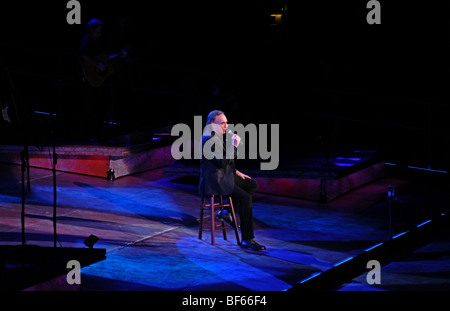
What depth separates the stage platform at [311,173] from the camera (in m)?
9.16

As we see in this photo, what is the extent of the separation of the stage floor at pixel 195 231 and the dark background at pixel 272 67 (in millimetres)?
1378

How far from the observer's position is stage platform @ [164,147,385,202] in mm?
9164

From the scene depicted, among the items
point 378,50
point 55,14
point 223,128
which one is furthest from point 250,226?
point 55,14

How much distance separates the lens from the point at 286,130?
10.8 meters

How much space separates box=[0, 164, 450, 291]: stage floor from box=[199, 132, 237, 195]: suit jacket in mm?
600

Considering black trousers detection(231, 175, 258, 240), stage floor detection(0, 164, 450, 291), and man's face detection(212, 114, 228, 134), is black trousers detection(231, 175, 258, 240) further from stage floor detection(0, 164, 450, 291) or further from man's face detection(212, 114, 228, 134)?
man's face detection(212, 114, 228, 134)

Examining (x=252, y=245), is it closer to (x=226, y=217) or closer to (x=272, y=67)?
(x=226, y=217)

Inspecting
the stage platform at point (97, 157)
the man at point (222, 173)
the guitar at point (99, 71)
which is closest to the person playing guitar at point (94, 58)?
the guitar at point (99, 71)

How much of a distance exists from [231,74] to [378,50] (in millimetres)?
3716

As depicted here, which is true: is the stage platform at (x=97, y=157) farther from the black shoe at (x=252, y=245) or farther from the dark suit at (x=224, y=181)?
the black shoe at (x=252, y=245)

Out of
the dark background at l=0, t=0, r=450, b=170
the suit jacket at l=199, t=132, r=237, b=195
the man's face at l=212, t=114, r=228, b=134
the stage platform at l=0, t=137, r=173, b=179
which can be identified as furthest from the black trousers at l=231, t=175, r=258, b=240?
the stage platform at l=0, t=137, r=173, b=179
